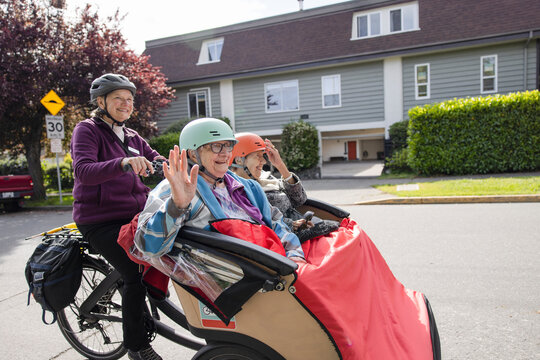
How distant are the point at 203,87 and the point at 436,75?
1137 cm

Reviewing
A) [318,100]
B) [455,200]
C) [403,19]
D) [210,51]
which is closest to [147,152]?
[455,200]

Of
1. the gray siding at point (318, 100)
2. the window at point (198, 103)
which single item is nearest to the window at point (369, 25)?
the gray siding at point (318, 100)

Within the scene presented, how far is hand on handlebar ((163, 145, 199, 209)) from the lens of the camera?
1.73 m

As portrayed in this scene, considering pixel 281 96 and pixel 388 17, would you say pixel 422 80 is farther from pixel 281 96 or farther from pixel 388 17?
pixel 281 96

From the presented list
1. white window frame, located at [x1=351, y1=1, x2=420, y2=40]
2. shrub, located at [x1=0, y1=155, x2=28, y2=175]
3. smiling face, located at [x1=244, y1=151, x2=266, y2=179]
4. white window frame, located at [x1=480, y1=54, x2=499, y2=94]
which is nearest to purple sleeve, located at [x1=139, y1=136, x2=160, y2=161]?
smiling face, located at [x1=244, y1=151, x2=266, y2=179]

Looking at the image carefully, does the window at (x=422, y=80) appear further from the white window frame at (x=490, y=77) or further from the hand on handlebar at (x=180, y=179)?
the hand on handlebar at (x=180, y=179)

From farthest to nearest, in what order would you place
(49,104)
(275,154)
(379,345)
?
(49,104) → (275,154) → (379,345)

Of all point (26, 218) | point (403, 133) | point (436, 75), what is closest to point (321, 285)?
point (26, 218)

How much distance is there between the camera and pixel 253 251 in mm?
1686

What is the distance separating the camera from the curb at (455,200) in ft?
24.9

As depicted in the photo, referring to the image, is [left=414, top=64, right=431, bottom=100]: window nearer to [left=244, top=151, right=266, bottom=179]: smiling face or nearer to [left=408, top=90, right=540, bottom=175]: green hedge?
[left=408, top=90, right=540, bottom=175]: green hedge

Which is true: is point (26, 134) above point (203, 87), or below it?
below

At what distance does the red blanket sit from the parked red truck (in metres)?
11.9

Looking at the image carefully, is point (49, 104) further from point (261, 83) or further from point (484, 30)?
point (484, 30)
